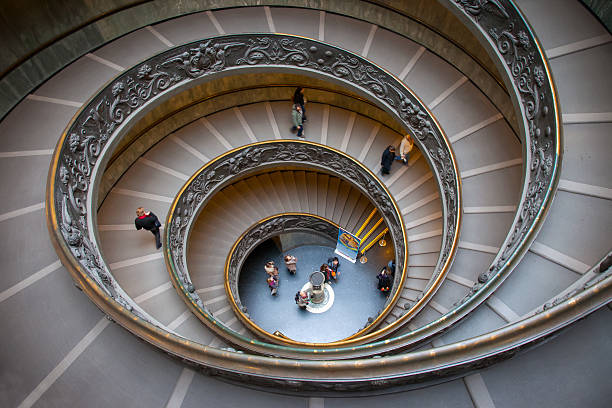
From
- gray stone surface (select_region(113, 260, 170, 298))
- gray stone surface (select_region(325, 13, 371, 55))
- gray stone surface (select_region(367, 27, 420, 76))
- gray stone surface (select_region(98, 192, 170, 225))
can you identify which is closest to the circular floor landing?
gray stone surface (select_region(98, 192, 170, 225))

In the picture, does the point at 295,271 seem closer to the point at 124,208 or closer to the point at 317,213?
the point at 317,213

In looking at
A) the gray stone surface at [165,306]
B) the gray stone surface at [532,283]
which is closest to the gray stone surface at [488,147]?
the gray stone surface at [532,283]

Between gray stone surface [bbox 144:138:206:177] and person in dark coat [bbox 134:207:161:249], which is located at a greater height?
gray stone surface [bbox 144:138:206:177]

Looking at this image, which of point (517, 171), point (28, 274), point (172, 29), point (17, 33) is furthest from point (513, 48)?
point (17, 33)

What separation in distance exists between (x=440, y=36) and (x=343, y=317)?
32.3 feet

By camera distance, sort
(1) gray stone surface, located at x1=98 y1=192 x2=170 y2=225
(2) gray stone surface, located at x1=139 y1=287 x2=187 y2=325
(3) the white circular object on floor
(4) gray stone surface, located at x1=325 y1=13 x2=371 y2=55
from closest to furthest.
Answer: (2) gray stone surface, located at x1=139 y1=287 x2=187 y2=325 → (1) gray stone surface, located at x1=98 y1=192 x2=170 y2=225 → (4) gray stone surface, located at x1=325 y1=13 x2=371 y2=55 → (3) the white circular object on floor

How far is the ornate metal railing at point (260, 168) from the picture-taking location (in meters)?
10.0

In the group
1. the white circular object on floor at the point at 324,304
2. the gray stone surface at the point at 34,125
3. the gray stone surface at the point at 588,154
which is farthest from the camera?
the white circular object on floor at the point at 324,304

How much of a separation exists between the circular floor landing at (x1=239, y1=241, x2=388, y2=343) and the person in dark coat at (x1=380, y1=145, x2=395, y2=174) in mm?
4595

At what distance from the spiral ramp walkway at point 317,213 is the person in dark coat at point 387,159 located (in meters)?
0.35

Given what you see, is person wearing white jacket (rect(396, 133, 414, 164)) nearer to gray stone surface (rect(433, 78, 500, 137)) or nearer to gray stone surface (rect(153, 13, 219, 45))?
gray stone surface (rect(433, 78, 500, 137))

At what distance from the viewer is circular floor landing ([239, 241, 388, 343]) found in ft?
43.5

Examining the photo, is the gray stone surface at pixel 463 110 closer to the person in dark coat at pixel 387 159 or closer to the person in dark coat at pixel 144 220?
the person in dark coat at pixel 387 159

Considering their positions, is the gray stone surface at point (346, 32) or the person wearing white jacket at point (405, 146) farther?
the person wearing white jacket at point (405, 146)
